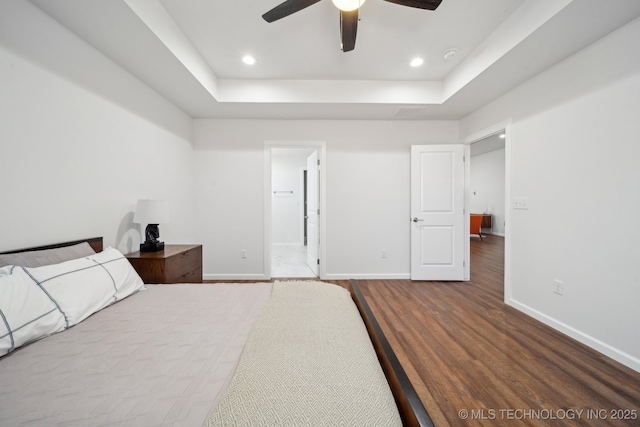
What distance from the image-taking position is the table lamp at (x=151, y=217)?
6.77ft

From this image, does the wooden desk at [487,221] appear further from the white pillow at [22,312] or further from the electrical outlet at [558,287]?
the white pillow at [22,312]

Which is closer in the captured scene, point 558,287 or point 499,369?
point 499,369

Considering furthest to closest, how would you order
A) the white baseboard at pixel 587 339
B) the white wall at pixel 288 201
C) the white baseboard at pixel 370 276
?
the white wall at pixel 288 201
the white baseboard at pixel 370 276
the white baseboard at pixel 587 339

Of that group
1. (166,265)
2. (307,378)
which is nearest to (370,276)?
(166,265)

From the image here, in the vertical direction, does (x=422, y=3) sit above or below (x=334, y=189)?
above

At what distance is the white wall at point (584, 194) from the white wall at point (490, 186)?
5795 millimetres

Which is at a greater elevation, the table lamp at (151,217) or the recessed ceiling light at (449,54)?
the recessed ceiling light at (449,54)

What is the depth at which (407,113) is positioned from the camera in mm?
3117

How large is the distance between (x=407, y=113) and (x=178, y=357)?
3.49 meters

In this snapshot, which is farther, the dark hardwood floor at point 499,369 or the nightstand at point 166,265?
the nightstand at point 166,265

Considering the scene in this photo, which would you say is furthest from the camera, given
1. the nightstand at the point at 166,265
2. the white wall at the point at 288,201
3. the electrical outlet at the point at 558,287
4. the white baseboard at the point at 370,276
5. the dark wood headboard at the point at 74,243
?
the white wall at the point at 288,201

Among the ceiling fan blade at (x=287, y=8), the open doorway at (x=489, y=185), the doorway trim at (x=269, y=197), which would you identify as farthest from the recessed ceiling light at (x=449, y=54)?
the open doorway at (x=489, y=185)

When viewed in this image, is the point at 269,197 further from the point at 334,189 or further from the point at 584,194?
the point at 584,194

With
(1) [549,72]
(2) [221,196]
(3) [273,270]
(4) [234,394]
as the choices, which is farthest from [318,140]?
(4) [234,394]
